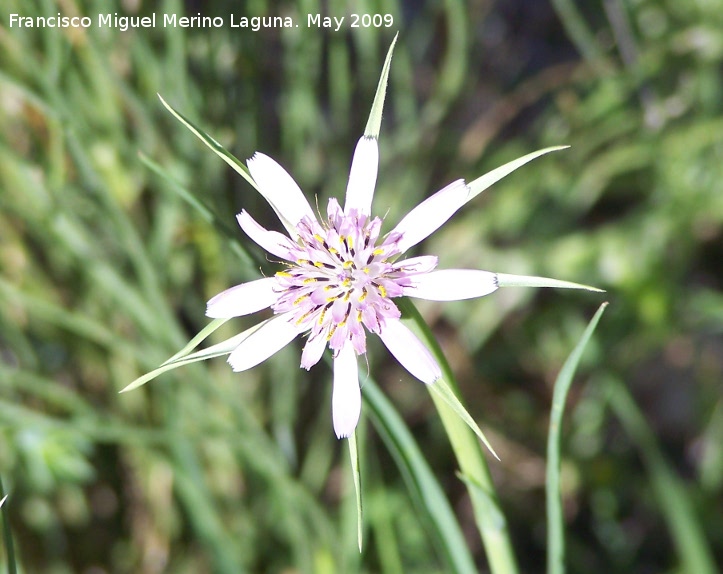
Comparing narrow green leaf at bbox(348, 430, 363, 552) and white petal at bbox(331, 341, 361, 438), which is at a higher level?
white petal at bbox(331, 341, 361, 438)

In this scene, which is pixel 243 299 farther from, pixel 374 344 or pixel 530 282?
pixel 374 344

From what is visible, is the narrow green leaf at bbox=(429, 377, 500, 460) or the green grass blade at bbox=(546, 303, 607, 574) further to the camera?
the green grass blade at bbox=(546, 303, 607, 574)

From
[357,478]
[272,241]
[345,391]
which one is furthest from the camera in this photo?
[272,241]

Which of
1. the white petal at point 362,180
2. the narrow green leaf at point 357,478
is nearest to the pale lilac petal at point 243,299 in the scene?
the white petal at point 362,180

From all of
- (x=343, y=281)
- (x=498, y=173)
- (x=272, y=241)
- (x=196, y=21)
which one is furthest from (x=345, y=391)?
(x=196, y=21)

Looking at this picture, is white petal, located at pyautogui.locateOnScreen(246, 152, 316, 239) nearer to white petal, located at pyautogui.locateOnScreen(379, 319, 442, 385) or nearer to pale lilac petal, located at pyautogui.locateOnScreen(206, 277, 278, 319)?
pale lilac petal, located at pyautogui.locateOnScreen(206, 277, 278, 319)

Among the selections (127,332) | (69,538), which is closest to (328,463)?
(127,332)

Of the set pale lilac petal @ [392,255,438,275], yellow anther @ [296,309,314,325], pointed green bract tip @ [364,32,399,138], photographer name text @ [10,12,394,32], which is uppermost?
photographer name text @ [10,12,394,32]

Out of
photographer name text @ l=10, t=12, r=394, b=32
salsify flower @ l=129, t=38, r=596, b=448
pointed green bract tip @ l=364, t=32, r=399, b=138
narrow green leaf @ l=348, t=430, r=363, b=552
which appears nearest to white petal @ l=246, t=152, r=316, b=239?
salsify flower @ l=129, t=38, r=596, b=448
